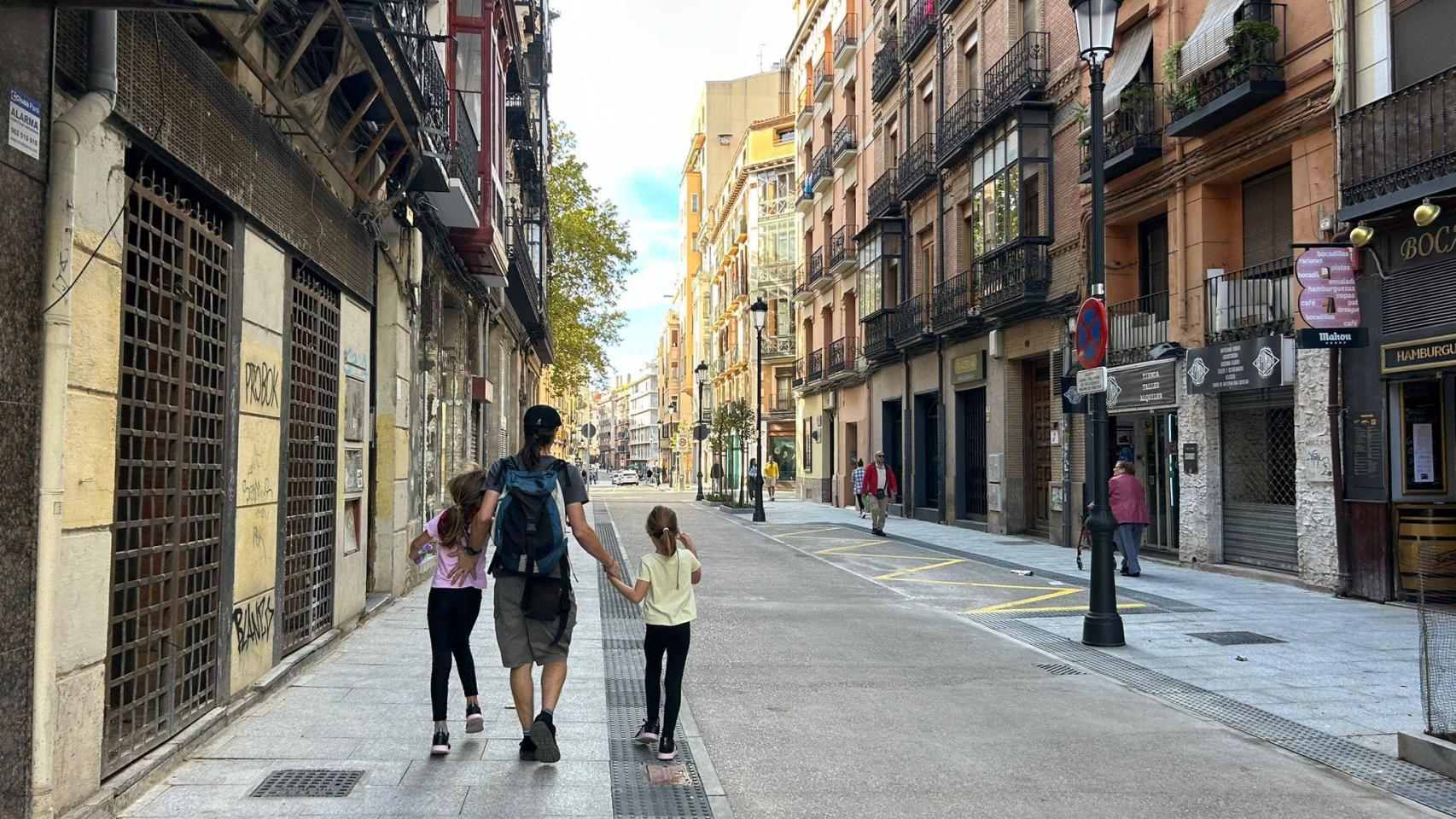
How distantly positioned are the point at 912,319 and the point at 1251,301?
14.2 metres

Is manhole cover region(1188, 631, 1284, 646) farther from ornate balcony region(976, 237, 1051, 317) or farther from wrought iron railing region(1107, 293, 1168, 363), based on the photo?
ornate balcony region(976, 237, 1051, 317)

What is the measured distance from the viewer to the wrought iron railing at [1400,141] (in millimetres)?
10805

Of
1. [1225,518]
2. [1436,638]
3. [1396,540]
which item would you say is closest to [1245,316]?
[1225,518]

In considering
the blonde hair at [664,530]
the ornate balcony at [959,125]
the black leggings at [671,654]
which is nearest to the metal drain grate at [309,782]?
the black leggings at [671,654]

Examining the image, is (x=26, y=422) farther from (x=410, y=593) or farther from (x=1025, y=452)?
(x=1025, y=452)

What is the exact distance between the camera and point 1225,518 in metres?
15.4

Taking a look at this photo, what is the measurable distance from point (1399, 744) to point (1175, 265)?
37.9 feet

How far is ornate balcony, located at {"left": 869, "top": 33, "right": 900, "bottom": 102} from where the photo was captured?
30.2 meters

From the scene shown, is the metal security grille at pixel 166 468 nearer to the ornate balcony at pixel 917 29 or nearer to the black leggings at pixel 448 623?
the black leggings at pixel 448 623

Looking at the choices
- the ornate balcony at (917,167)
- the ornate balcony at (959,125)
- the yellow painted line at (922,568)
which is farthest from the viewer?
the ornate balcony at (917,167)

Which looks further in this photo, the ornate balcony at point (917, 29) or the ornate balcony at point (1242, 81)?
the ornate balcony at point (917, 29)

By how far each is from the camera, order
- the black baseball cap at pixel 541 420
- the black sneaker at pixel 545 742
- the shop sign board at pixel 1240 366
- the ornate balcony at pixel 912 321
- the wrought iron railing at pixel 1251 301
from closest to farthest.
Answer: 1. the black sneaker at pixel 545 742
2. the black baseball cap at pixel 541 420
3. the shop sign board at pixel 1240 366
4. the wrought iron railing at pixel 1251 301
5. the ornate balcony at pixel 912 321

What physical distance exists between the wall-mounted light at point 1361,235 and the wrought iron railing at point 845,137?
955 inches

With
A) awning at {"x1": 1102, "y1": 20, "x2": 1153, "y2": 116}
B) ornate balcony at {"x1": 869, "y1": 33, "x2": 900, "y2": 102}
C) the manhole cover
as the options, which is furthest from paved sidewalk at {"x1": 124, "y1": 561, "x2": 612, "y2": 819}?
ornate balcony at {"x1": 869, "y1": 33, "x2": 900, "y2": 102}
